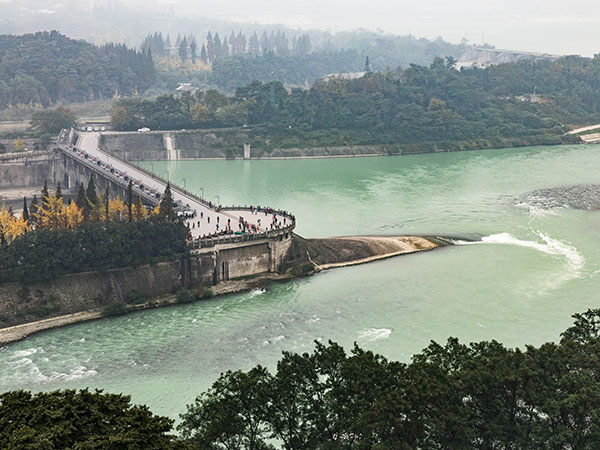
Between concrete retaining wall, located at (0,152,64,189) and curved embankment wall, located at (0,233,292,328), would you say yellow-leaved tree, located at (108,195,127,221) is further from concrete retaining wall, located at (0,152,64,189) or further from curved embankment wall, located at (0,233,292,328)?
concrete retaining wall, located at (0,152,64,189)

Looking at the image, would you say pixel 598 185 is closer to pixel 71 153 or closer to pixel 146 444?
pixel 71 153

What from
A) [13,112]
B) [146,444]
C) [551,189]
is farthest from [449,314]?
[13,112]

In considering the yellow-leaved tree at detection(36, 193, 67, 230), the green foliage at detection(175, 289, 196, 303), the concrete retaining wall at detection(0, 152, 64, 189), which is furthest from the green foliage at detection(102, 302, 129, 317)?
the concrete retaining wall at detection(0, 152, 64, 189)

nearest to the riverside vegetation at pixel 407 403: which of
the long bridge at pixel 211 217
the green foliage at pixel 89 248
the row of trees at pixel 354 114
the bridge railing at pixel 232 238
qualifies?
the green foliage at pixel 89 248

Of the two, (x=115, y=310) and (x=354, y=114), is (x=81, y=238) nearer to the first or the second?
(x=115, y=310)

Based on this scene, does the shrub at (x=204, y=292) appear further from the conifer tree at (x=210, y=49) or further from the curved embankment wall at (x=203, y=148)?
the conifer tree at (x=210, y=49)

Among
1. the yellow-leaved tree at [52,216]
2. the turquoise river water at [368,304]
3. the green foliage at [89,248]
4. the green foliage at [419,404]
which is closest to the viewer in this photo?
the green foliage at [419,404]

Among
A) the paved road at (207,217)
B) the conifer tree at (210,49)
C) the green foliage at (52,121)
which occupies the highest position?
the conifer tree at (210,49)
